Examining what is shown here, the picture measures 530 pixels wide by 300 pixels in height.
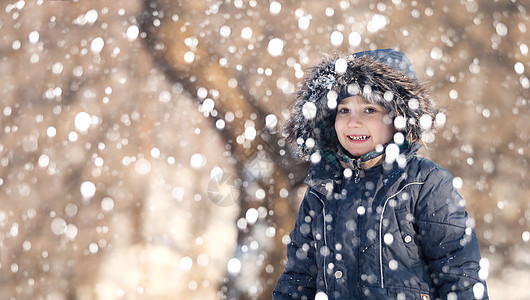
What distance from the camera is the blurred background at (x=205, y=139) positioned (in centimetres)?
147

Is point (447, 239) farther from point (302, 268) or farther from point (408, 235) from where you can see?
point (302, 268)

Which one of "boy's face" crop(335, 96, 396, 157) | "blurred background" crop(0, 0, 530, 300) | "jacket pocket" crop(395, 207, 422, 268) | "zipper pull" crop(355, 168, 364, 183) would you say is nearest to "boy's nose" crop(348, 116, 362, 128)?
"boy's face" crop(335, 96, 396, 157)

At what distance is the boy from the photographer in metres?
0.85

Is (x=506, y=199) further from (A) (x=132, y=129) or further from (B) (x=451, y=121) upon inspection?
(A) (x=132, y=129)

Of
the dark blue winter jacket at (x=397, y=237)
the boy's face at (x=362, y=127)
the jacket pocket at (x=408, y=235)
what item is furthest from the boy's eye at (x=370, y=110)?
the jacket pocket at (x=408, y=235)

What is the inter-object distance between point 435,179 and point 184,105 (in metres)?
1.01

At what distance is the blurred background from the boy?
473mm

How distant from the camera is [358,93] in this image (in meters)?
0.98

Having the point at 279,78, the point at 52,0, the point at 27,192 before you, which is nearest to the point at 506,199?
the point at 279,78

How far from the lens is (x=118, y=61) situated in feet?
5.26

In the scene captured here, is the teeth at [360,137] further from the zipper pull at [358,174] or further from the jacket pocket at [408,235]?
the jacket pocket at [408,235]

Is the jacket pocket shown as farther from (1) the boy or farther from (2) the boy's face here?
(2) the boy's face

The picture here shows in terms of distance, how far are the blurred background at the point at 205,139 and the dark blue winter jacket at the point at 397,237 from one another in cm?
57

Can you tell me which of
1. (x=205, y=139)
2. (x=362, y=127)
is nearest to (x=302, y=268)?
(x=362, y=127)
